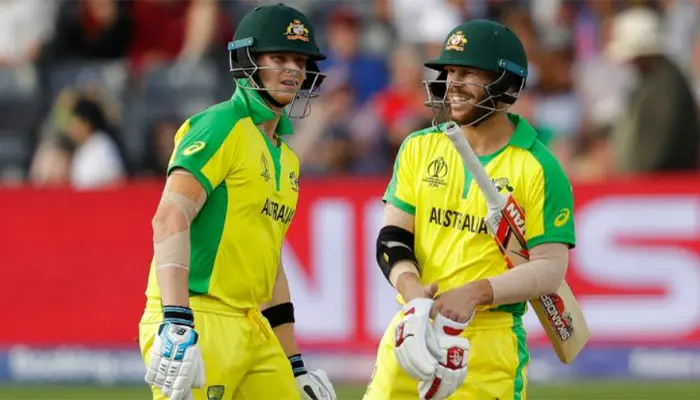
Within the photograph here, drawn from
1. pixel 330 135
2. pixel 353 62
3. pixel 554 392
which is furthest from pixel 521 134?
pixel 353 62

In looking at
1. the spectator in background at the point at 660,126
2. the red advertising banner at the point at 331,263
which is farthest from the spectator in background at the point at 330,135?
the spectator in background at the point at 660,126

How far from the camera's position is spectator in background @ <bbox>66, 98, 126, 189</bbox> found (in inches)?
521

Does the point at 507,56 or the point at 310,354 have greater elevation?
the point at 507,56

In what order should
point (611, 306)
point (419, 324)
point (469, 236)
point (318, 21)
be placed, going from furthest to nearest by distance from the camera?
point (318, 21), point (611, 306), point (469, 236), point (419, 324)

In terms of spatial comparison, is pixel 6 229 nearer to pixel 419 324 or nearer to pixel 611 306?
pixel 611 306

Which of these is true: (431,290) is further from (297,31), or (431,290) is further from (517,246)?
(297,31)

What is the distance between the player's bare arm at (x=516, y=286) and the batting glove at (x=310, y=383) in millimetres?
950

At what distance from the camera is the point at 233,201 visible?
21.4 feet

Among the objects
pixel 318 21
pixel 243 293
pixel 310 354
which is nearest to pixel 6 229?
pixel 310 354

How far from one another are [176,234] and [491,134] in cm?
144

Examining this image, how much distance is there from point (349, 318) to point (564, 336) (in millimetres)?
5639

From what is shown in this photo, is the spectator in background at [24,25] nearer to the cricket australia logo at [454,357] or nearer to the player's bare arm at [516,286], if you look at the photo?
the player's bare arm at [516,286]

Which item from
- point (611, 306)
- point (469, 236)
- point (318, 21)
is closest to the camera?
point (469, 236)

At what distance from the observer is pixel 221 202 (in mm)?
6504
